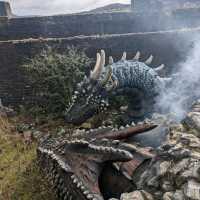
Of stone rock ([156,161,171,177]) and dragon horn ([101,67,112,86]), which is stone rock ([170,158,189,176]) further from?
dragon horn ([101,67,112,86])

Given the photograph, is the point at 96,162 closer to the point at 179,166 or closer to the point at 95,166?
the point at 95,166

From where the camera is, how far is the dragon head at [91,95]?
7.34 m

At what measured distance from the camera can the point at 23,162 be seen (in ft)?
22.7

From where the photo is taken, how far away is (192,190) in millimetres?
3877

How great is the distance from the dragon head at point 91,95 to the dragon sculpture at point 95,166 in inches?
81.9

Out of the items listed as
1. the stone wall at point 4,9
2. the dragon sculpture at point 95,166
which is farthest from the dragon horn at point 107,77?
the stone wall at point 4,9

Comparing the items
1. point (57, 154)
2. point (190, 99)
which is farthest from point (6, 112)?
point (57, 154)

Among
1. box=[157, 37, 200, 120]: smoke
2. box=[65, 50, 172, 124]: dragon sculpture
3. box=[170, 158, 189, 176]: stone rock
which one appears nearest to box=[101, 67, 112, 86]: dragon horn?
box=[65, 50, 172, 124]: dragon sculpture

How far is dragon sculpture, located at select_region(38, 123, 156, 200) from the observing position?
4.70 meters

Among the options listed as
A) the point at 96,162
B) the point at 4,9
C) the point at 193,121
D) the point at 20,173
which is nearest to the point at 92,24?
the point at 4,9

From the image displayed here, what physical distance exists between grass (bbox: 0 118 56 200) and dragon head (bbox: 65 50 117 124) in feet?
3.05

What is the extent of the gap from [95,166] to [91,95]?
8.57ft

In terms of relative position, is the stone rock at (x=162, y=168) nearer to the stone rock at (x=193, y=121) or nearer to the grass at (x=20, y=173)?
the stone rock at (x=193, y=121)

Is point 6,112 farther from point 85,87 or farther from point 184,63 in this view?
point 184,63
